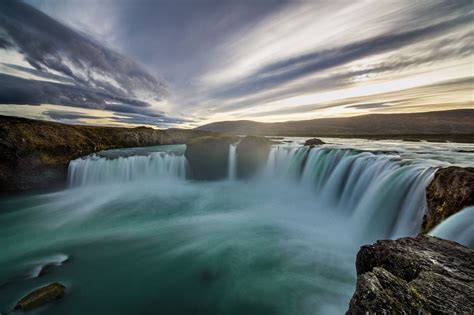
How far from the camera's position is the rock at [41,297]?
518 cm

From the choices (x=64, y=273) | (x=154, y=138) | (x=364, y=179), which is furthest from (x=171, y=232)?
(x=154, y=138)

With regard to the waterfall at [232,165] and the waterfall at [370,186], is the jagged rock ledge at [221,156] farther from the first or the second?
the waterfall at [370,186]

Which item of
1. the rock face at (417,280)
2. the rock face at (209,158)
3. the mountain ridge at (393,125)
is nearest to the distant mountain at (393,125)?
the mountain ridge at (393,125)

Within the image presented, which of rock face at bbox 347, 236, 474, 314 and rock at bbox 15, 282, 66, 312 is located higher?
rock face at bbox 347, 236, 474, 314

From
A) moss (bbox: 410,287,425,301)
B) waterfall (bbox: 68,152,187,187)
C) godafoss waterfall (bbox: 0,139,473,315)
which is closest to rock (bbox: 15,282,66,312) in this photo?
godafoss waterfall (bbox: 0,139,473,315)

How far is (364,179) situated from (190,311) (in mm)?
10408

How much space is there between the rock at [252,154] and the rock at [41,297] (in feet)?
55.0

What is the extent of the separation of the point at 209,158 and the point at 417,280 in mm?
20445

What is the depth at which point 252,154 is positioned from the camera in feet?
69.1

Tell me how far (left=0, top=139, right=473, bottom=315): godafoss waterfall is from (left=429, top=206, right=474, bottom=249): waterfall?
0.03 metres

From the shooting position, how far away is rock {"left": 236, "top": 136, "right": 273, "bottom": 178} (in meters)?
20.9

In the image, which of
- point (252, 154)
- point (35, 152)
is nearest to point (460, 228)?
point (252, 154)

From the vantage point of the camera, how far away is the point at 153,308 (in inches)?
219

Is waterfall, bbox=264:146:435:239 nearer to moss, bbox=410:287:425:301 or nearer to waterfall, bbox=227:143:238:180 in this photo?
moss, bbox=410:287:425:301
